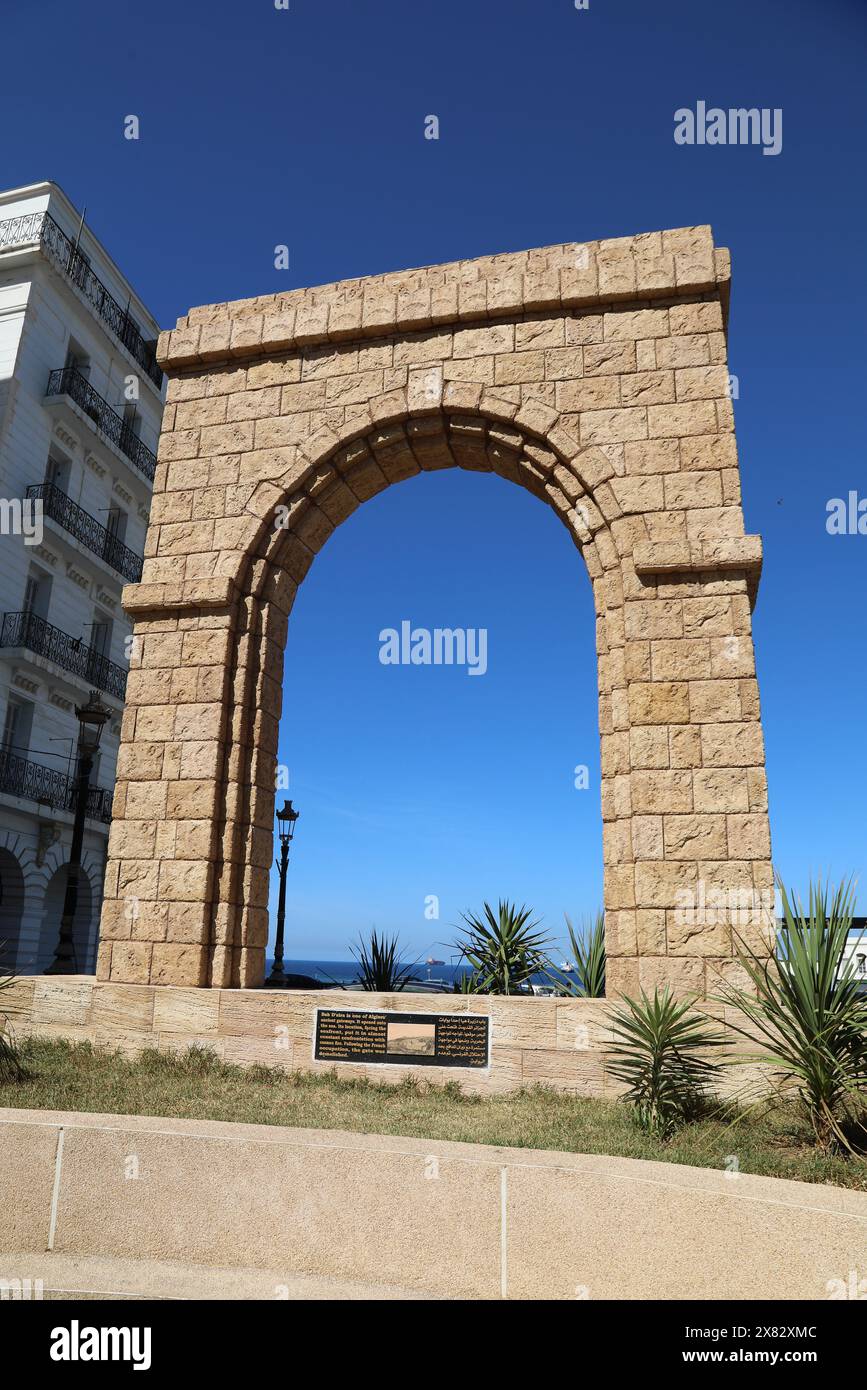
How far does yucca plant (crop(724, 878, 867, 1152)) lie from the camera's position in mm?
4500

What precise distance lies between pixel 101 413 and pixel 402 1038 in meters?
18.8

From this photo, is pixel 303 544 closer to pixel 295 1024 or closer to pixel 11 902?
pixel 295 1024

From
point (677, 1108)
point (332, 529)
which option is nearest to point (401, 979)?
point (677, 1108)

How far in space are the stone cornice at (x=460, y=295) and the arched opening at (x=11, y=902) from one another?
1283 cm

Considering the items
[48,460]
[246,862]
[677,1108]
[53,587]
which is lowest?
[677,1108]

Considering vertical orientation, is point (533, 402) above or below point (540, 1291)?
above

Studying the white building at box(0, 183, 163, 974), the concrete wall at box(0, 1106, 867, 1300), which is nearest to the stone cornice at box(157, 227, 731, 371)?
the concrete wall at box(0, 1106, 867, 1300)

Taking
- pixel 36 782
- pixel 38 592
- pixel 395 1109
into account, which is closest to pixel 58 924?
pixel 36 782

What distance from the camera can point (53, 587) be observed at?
63.4 ft

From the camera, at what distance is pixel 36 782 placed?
60.0ft
